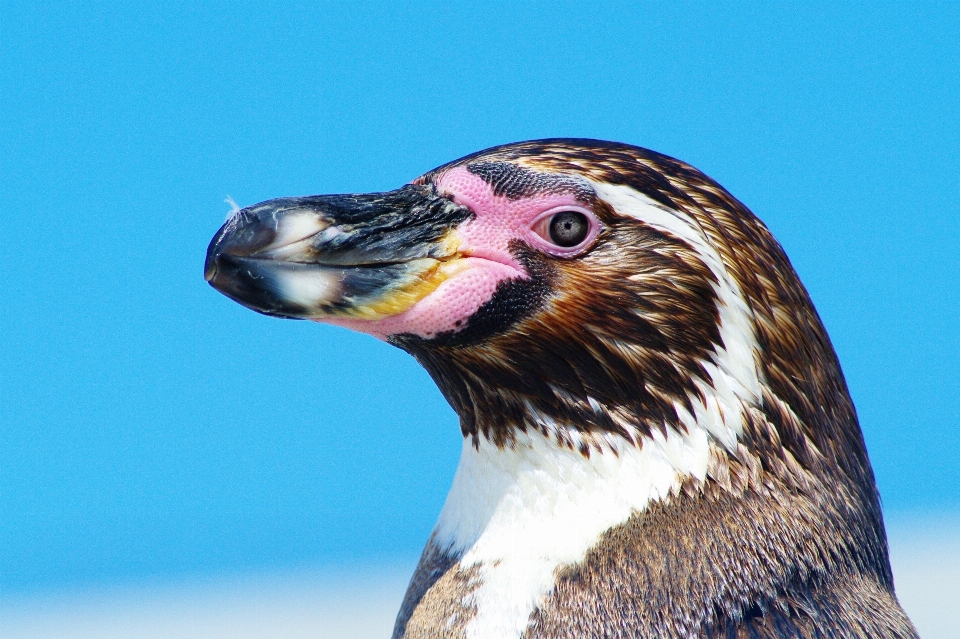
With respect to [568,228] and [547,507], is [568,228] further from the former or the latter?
[547,507]

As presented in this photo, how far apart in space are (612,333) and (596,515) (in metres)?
0.44

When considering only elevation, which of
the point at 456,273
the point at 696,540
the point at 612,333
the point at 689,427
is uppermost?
the point at 456,273

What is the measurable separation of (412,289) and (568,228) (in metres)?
0.40

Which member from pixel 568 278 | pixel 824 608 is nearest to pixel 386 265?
pixel 568 278

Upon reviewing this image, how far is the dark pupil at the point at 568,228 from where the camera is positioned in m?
2.87

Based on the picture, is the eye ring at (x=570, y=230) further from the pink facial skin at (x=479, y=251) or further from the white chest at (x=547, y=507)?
the white chest at (x=547, y=507)

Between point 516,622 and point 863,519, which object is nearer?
point 516,622

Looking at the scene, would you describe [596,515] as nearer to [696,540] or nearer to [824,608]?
[696,540]

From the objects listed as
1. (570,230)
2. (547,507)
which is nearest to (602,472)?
(547,507)

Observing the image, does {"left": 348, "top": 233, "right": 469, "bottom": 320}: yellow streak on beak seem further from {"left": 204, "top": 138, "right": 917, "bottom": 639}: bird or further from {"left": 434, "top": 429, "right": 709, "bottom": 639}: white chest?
{"left": 434, "top": 429, "right": 709, "bottom": 639}: white chest

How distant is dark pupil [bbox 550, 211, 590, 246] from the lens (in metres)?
2.87

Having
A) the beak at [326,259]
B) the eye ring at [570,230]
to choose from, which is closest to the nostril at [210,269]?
the beak at [326,259]

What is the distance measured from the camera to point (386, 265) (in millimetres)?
2809

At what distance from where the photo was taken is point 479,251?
287 centimetres
